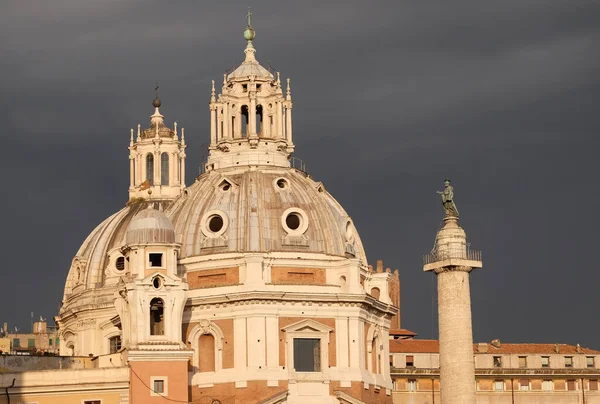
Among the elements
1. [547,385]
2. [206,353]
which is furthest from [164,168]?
[547,385]

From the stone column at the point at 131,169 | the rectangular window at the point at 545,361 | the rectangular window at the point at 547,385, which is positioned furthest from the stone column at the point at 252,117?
the rectangular window at the point at 547,385

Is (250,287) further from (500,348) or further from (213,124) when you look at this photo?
(500,348)

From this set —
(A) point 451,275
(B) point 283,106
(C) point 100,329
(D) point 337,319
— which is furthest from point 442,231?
(C) point 100,329

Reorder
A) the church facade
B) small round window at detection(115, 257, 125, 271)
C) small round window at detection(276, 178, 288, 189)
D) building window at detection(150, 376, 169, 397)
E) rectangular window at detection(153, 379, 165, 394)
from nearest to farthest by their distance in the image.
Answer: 1. building window at detection(150, 376, 169, 397)
2. rectangular window at detection(153, 379, 165, 394)
3. the church facade
4. small round window at detection(276, 178, 288, 189)
5. small round window at detection(115, 257, 125, 271)

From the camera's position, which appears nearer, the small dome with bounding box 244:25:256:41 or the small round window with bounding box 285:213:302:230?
the small round window with bounding box 285:213:302:230

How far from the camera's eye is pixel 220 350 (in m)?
99.7

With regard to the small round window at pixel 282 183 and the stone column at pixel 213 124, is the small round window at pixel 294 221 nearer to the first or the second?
the small round window at pixel 282 183

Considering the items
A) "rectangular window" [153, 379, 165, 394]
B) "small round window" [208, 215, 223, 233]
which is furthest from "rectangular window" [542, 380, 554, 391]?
"rectangular window" [153, 379, 165, 394]

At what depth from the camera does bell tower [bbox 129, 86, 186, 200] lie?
121 m

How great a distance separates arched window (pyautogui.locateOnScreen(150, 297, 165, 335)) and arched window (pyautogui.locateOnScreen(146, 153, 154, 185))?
81.2 ft

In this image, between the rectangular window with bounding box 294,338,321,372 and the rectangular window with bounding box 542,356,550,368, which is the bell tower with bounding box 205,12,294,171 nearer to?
the rectangular window with bounding box 294,338,321,372

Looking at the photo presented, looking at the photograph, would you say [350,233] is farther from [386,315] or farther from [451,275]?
[451,275]

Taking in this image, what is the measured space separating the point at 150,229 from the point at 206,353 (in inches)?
305

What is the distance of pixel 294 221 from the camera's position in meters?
103
